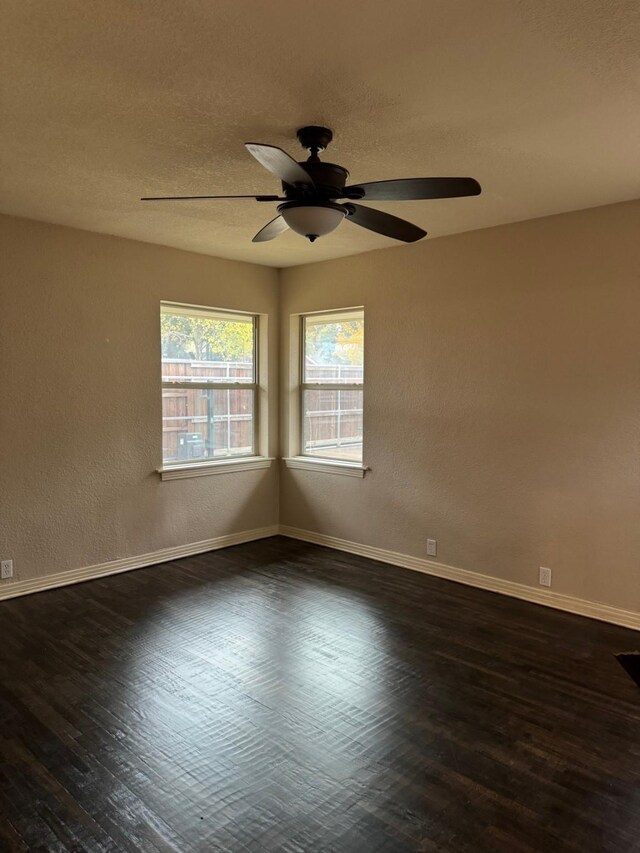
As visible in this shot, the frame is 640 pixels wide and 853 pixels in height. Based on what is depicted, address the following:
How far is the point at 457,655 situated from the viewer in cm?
305

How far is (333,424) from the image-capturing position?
17.3 feet

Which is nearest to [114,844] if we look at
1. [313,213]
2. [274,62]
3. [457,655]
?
[457,655]

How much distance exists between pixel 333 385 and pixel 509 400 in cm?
176

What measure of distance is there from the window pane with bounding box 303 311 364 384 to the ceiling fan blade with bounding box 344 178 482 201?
2612mm

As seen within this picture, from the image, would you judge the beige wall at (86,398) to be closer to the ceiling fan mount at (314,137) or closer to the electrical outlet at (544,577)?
the ceiling fan mount at (314,137)

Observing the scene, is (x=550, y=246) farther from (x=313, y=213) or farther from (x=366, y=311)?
(x=313, y=213)

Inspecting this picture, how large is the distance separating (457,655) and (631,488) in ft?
4.79

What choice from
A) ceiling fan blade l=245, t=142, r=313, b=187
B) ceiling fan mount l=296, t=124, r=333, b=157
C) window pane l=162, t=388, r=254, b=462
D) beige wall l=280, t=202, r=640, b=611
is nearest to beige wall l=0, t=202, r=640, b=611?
beige wall l=280, t=202, r=640, b=611

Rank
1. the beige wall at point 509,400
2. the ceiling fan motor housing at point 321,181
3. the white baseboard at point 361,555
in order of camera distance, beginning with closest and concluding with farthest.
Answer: the ceiling fan motor housing at point 321,181, the beige wall at point 509,400, the white baseboard at point 361,555

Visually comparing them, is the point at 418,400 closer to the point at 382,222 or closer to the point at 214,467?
the point at 214,467

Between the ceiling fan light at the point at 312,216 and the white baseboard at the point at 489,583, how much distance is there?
2.78 metres

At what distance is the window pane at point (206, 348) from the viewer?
4.80 metres

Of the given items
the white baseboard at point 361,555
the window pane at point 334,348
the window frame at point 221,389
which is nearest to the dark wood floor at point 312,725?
the white baseboard at point 361,555

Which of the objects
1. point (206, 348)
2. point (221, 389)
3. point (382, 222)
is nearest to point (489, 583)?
point (382, 222)
